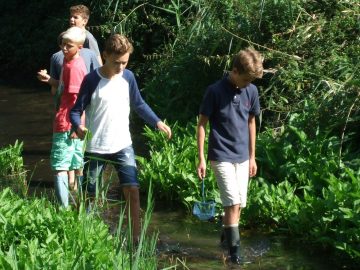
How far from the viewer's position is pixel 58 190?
21.9 feet

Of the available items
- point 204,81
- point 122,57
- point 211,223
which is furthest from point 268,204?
point 204,81

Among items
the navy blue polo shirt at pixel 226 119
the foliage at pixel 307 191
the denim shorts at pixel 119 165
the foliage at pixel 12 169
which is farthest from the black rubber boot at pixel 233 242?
the foliage at pixel 12 169

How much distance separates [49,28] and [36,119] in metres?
5.29

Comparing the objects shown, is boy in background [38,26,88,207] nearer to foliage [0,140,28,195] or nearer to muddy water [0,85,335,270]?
muddy water [0,85,335,270]

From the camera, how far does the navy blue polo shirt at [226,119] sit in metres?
5.91

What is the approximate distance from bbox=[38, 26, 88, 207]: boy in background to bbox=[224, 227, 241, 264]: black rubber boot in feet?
4.50

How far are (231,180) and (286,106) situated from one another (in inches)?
89.7

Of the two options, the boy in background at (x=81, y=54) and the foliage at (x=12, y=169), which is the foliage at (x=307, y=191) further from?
the foliage at (x=12, y=169)

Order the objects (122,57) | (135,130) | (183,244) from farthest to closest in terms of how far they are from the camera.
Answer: (135,130), (183,244), (122,57)

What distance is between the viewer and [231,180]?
5926mm

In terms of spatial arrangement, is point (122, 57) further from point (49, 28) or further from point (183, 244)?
point (49, 28)

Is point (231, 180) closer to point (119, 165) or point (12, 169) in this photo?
point (119, 165)

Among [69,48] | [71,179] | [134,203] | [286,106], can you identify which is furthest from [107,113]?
[286,106]

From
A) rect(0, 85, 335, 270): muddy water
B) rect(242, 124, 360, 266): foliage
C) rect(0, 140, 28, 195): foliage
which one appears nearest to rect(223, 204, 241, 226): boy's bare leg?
rect(0, 85, 335, 270): muddy water
